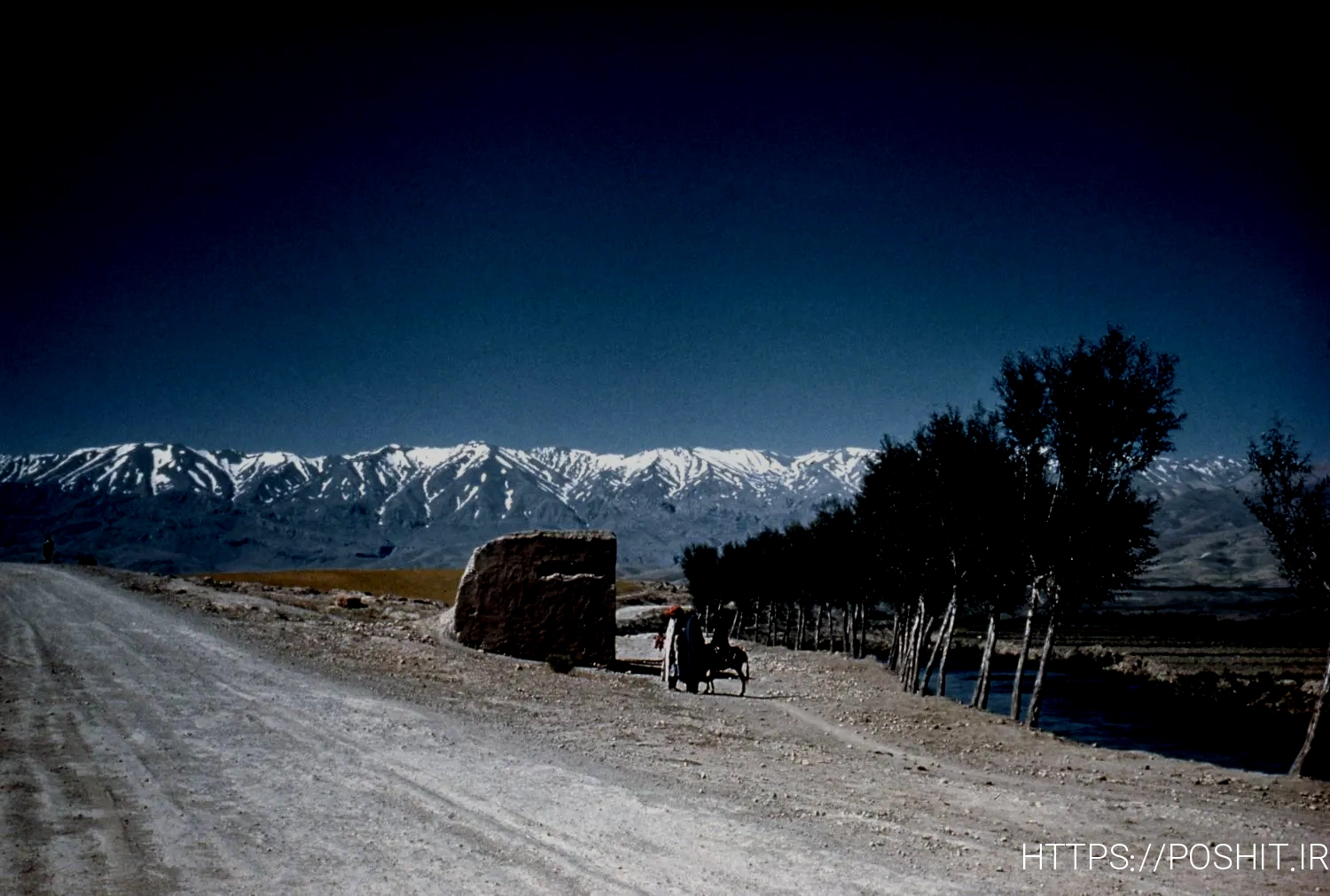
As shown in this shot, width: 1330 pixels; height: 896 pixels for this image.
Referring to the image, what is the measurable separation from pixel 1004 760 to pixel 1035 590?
13565 mm

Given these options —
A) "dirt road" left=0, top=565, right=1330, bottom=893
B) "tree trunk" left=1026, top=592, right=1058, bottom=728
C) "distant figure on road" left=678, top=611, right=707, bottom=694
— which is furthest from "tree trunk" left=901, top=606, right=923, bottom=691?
"distant figure on road" left=678, top=611, right=707, bottom=694

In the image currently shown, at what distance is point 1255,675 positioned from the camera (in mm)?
68562

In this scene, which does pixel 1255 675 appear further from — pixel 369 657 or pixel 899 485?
pixel 369 657

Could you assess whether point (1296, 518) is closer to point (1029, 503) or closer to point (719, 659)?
point (1029, 503)

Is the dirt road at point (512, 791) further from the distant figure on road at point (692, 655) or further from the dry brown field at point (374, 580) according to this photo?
the dry brown field at point (374, 580)

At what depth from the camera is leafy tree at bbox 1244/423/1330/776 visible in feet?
68.8

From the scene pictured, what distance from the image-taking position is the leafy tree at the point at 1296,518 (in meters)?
21.0

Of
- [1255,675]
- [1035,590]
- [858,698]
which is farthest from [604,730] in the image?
[1255,675]

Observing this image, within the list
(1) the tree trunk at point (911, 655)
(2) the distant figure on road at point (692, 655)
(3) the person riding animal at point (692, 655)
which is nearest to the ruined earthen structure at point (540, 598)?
(3) the person riding animal at point (692, 655)

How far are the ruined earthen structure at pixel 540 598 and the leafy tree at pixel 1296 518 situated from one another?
64.8 ft

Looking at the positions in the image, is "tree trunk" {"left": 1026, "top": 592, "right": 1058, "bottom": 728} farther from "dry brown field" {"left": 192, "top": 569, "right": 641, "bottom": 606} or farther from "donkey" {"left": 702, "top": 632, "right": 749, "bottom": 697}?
"dry brown field" {"left": 192, "top": 569, "right": 641, "bottom": 606}

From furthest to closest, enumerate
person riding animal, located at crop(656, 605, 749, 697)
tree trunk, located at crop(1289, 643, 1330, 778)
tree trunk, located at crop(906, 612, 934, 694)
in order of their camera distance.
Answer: tree trunk, located at crop(906, 612, 934, 694) < person riding animal, located at crop(656, 605, 749, 697) < tree trunk, located at crop(1289, 643, 1330, 778)

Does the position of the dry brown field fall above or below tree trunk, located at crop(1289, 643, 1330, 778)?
below

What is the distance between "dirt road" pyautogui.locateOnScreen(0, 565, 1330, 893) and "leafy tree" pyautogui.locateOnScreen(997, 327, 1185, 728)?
8635 millimetres
